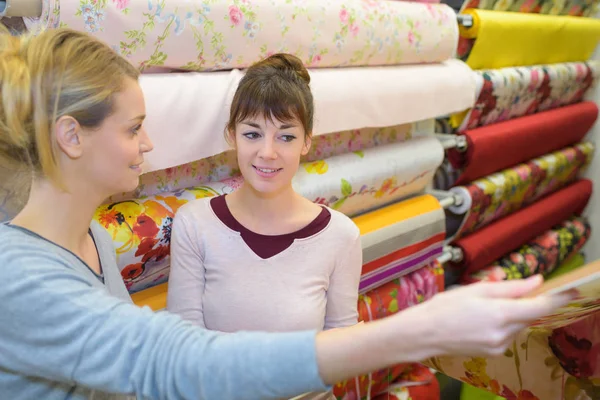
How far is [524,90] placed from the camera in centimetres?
225

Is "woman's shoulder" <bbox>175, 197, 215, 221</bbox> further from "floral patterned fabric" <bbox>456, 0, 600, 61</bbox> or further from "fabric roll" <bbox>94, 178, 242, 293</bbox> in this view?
"floral patterned fabric" <bbox>456, 0, 600, 61</bbox>

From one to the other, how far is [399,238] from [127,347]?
1.15 metres

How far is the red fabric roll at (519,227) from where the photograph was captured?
207 cm

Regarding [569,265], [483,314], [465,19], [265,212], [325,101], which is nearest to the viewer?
[483,314]

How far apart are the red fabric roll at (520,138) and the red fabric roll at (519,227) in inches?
8.2

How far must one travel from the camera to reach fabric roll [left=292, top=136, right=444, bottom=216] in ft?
4.79

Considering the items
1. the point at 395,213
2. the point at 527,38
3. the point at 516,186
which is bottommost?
the point at 516,186

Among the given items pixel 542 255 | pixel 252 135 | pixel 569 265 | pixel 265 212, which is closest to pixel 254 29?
pixel 252 135

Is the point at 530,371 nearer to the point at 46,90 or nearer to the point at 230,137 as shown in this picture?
the point at 230,137

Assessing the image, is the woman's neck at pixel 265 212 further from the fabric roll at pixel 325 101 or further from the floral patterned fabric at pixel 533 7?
the floral patterned fabric at pixel 533 7

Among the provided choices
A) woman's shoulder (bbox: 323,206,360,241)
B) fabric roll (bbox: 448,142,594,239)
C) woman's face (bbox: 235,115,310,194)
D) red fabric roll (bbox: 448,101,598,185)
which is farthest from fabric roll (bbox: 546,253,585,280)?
woman's face (bbox: 235,115,310,194)

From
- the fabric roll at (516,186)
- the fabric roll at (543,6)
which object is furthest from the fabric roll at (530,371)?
the fabric roll at (543,6)

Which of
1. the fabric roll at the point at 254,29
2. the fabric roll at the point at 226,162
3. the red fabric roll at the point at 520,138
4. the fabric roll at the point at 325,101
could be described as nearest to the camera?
the fabric roll at the point at 254,29

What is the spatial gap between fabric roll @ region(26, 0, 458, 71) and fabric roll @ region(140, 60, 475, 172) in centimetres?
4
